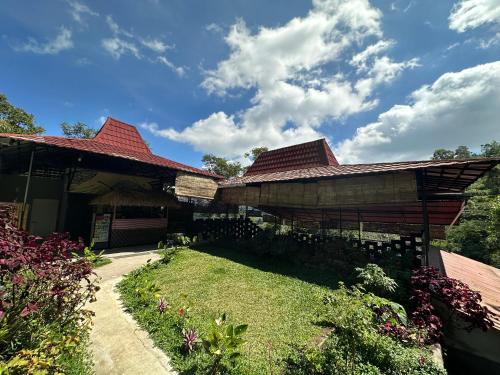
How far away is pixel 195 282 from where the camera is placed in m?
6.78

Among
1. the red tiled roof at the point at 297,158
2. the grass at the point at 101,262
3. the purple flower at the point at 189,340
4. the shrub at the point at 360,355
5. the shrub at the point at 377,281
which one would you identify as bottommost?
the grass at the point at 101,262

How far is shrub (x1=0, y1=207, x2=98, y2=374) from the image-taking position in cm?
254

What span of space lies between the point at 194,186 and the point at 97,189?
500cm

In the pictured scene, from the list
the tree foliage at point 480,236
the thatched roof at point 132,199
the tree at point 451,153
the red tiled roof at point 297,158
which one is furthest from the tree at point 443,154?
the thatched roof at point 132,199

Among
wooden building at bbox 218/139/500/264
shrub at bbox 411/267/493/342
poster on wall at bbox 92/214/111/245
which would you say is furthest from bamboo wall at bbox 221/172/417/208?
poster on wall at bbox 92/214/111/245

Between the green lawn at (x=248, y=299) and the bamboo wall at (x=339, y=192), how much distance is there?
2.58 metres

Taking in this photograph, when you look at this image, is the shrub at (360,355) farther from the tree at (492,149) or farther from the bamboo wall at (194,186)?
the tree at (492,149)

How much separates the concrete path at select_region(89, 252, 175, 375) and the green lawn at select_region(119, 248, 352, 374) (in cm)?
18

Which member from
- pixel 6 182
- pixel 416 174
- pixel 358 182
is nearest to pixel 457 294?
pixel 416 174

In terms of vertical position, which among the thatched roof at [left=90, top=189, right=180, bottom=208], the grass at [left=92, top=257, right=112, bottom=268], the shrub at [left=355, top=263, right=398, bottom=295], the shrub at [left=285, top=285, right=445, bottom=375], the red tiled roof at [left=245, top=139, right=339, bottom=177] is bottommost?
the grass at [left=92, top=257, right=112, bottom=268]

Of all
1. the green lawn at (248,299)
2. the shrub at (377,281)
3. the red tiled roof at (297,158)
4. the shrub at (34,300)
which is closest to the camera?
the shrub at (34,300)

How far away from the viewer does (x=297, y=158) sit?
60.6 feet

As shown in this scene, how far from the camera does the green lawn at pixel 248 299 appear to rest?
3.81 metres

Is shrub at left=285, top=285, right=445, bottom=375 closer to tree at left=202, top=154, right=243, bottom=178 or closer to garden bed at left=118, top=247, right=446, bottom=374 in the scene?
garden bed at left=118, top=247, right=446, bottom=374
